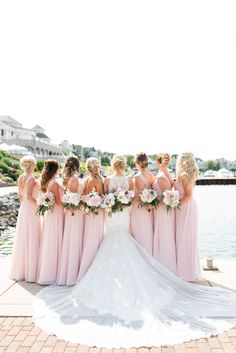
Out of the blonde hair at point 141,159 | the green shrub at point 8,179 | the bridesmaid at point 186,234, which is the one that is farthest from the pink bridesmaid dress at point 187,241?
the green shrub at point 8,179

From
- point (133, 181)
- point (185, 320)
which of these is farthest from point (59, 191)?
point (185, 320)

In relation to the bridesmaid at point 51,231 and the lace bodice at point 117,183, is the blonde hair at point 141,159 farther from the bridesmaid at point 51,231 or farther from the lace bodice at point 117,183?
the bridesmaid at point 51,231

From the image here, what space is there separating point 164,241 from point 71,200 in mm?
1792

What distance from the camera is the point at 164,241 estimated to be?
7430mm

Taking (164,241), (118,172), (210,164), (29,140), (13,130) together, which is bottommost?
(164,241)

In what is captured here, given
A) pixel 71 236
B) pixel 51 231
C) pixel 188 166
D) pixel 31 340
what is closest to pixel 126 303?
pixel 31 340

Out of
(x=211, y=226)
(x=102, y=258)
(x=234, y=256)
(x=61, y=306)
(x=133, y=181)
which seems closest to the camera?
(x=61, y=306)

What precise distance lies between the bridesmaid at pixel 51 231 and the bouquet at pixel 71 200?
10.4 inches

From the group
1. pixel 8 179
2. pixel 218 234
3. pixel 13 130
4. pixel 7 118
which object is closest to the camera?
pixel 218 234

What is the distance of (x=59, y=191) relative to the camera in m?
7.34

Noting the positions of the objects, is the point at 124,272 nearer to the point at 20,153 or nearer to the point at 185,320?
the point at 185,320

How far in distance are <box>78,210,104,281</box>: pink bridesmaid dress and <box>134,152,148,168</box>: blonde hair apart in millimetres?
1047

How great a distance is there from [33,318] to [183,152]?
11.9 ft

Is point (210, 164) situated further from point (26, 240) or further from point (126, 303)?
point (126, 303)
